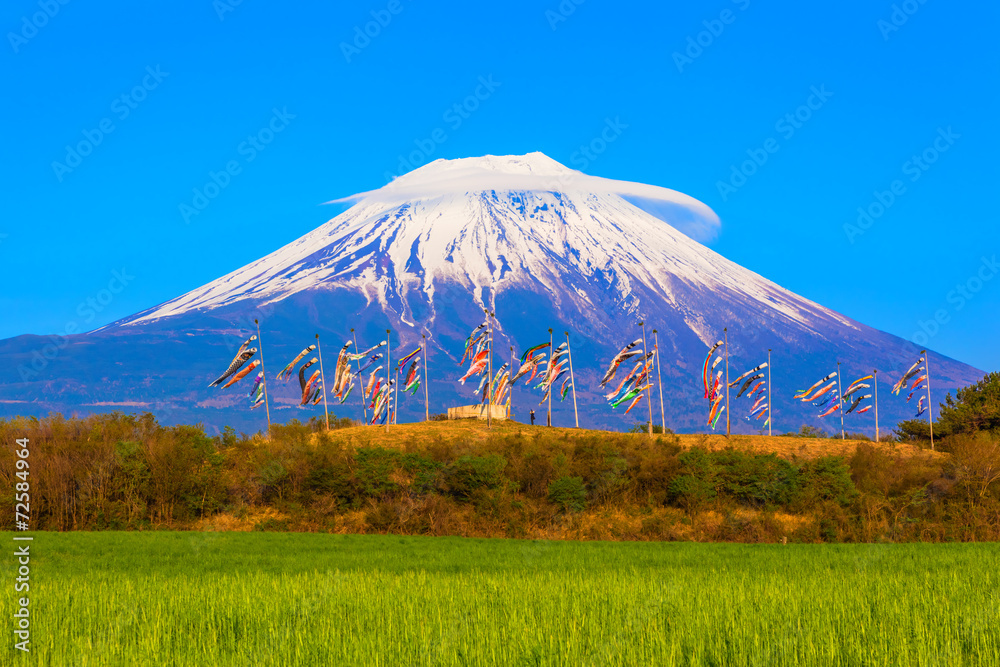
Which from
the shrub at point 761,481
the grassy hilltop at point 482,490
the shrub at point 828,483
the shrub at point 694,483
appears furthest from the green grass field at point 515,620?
the shrub at point 828,483

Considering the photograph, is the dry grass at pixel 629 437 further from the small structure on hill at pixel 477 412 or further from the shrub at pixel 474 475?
the small structure on hill at pixel 477 412

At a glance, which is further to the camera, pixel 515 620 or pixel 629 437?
pixel 629 437

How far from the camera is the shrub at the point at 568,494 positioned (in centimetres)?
3906

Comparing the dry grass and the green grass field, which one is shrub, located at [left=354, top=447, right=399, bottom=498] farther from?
the green grass field

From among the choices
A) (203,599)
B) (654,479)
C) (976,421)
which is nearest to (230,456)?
(654,479)

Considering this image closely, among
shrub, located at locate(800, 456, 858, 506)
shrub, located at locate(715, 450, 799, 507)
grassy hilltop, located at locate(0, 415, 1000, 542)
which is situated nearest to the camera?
grassy hilltop, located at locate(0, 415, 1000, 542)

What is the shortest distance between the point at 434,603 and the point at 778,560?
52.1ft

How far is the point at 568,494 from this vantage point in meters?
39.2

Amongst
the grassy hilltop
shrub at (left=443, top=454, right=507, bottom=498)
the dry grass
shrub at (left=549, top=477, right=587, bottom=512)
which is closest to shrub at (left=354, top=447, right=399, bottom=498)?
the grassy hilltop

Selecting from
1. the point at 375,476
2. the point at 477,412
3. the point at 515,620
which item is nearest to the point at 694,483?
the point at 375,476

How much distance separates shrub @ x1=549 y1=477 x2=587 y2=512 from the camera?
39.1 m

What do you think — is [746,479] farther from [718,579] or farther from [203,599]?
[203,599]

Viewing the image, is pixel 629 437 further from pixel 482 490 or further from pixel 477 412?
pixel 477 412

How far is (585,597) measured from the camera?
42.3 ft
